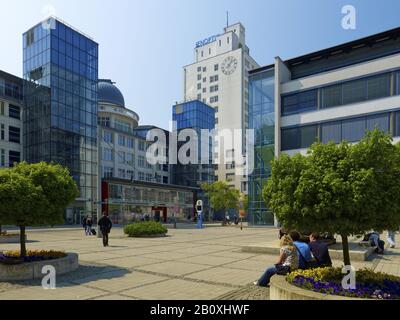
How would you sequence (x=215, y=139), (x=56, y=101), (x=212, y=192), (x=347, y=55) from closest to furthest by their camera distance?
(x=347, y=55) < (x=56, y=101) < (x=212, y=192) < (x=215, y=139)

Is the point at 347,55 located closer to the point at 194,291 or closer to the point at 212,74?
the point at 194,291

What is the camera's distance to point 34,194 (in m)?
10.9

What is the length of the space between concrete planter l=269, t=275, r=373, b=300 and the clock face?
105 m

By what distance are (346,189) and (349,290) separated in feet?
5.69

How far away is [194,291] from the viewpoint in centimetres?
892

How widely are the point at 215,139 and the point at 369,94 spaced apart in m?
61.2

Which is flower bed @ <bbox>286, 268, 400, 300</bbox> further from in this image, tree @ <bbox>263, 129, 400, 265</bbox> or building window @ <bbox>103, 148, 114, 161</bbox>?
building window @ <bbox>103, 148, 114, 161</bbox>

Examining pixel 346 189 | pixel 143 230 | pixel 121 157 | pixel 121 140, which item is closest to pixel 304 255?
pixel 346 189

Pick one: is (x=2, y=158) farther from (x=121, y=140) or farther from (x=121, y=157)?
(x=121, y=140)

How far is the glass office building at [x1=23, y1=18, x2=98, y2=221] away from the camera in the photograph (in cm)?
5594

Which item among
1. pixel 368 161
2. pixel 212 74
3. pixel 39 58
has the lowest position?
pixel 368 161

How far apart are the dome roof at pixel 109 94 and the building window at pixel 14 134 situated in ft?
76.5

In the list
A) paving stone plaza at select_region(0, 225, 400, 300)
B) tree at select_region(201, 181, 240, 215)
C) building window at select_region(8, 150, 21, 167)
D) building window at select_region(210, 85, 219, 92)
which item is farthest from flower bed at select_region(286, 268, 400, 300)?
building window at select_region(210, 85, 219, 92)

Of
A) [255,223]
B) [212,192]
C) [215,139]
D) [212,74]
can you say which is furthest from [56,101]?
[212,74]
